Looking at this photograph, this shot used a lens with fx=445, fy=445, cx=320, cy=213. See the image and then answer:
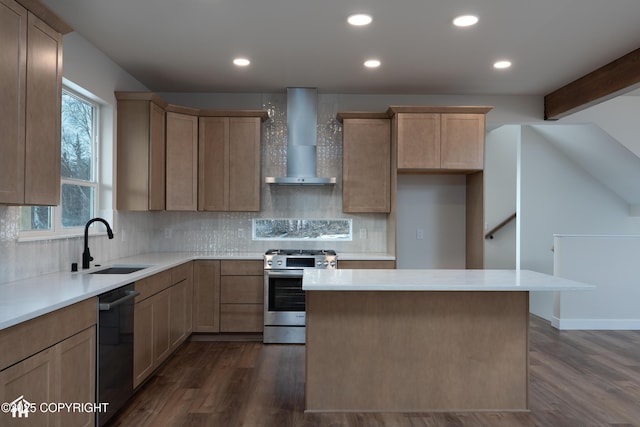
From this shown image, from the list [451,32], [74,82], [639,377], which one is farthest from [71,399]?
[639,377]

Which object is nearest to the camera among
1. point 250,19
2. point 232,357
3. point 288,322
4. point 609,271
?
point 250,19

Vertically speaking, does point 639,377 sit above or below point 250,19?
below

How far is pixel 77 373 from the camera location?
220cm

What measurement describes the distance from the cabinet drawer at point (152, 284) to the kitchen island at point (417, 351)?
1183mm

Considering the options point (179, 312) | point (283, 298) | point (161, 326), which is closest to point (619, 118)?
point (283, 298)

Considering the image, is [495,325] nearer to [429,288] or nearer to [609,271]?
[429,288]

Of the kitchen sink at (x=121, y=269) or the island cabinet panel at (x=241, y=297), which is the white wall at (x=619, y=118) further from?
the kitchen sink at (x=121, y=269)

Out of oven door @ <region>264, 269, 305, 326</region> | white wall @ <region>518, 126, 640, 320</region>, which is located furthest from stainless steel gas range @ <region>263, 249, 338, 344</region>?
white wall @ <region>518, 126, 640, 320</region>

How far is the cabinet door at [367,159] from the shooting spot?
471 cm

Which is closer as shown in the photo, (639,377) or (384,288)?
(384,288)

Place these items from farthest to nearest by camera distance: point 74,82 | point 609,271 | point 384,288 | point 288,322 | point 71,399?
point 609,271 < point 288,322 < point 74,82 < point 384,288 < point 71,399

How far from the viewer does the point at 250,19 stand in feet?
10.1

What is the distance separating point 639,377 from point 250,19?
158 inches

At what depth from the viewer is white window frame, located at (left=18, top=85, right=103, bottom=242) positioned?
293 centimetres
